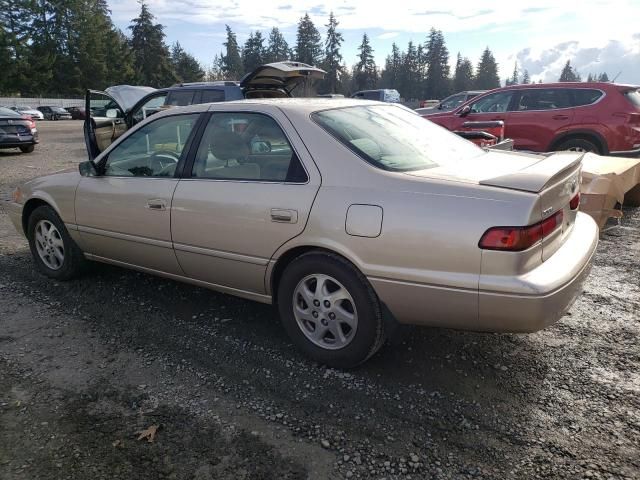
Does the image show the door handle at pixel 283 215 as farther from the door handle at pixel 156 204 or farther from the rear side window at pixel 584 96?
the rear side window at pixel 584 96

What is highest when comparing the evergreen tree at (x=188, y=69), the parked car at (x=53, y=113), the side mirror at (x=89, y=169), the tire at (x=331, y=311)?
the evergreen tree at (x=188, y=69)

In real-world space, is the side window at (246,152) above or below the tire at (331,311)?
above

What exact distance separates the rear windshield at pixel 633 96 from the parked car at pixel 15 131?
14.5m

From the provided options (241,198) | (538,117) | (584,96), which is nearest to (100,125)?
(241,198)

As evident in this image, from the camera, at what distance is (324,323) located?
3012 mm

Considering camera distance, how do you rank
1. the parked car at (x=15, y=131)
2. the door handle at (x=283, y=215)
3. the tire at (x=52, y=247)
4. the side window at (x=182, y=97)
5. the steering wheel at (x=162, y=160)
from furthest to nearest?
the parked car at (x=15, y=131), the side window at (x=182, y=97), the tire at (x=52, y=247), the steering wheel at (x=162, y=160), the door handle at (x=283, y=215)

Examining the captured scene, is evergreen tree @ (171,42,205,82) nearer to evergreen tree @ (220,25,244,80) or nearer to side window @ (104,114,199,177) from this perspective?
evergreen tree @ (220,25,244,80)

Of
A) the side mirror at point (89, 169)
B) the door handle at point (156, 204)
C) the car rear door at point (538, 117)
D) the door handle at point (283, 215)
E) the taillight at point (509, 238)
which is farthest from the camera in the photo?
the car rear door at point (538, 117)

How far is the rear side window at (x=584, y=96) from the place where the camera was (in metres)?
8.12

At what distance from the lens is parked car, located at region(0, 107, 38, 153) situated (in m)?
13.4

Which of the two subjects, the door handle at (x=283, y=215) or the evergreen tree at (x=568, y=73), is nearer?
the door handle at (x=283, y=215)

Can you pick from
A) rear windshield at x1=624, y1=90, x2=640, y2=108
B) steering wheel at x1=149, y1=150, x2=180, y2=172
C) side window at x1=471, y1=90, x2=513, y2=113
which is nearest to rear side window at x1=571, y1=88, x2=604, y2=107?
rear windshield at x1=624, y1=90, x2=640, y2=108

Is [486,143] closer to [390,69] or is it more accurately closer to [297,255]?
[297,255]

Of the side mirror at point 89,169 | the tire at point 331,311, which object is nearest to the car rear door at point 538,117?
the tire at point 331,311
